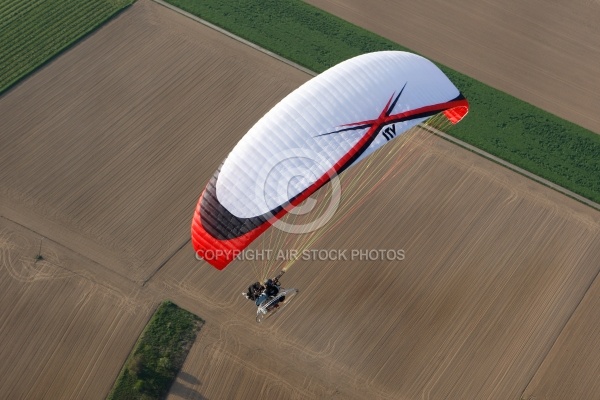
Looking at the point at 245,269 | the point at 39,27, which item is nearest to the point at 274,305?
the point at 245,269

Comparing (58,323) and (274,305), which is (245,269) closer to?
(274,305)

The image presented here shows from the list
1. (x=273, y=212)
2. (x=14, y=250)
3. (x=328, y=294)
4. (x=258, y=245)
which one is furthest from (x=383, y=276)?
(x=14, y=250)

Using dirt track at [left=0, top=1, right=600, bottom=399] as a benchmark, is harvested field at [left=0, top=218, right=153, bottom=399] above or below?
below

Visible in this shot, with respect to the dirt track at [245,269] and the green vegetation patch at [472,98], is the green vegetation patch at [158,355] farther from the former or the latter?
the green vegetation patch at [472,98]

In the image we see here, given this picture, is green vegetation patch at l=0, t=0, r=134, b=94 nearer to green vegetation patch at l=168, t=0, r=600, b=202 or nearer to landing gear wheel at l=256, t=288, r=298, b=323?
green vegetation patch at l=168, t=0, r=600, b=202

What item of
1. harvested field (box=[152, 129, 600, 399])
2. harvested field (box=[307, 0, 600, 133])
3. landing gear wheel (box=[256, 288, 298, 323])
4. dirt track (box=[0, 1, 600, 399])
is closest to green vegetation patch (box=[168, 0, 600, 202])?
harvested field (box=[307, 0, 600, 133])
